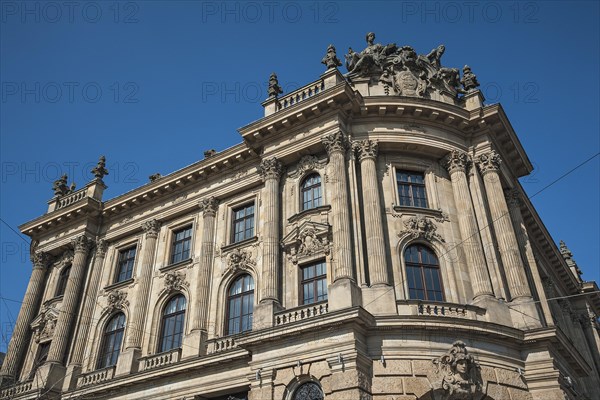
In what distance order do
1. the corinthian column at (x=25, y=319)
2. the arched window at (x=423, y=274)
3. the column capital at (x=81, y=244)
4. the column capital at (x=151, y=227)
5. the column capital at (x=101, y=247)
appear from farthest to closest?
1. the column capital at (x=101, y=247)
2. the column capital at (x=81, y=244)
3. the column capital at (x=151, y=227)
4. the corinthian column at (x=25, y=319)
5. the arched window at (x=423, y=274)

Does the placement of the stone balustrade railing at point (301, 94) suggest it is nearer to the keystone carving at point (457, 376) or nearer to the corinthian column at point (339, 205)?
the corinthian column at point (339, 205)

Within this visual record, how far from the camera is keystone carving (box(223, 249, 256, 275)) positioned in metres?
24.6

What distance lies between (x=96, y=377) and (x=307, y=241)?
39.2 feet

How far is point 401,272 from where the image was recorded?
70.2 feet

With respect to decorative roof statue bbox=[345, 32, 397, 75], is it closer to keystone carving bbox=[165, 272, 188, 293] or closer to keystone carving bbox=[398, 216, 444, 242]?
keystone carving bbox=[398, 216, 444, 242]

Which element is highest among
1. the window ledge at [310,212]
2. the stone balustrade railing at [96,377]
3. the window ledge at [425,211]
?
the window ledge at [310,212]

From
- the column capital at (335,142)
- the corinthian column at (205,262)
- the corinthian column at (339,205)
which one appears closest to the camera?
the corinthian column at (339,205)

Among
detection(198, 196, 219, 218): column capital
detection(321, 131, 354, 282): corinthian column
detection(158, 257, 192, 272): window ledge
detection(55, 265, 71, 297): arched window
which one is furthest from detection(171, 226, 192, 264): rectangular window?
detection(321, 131, 354, 282): corinthian column

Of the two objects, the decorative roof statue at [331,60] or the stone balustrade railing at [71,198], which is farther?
the stone balustrade railing at [71,198]

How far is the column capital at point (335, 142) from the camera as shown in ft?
76.3

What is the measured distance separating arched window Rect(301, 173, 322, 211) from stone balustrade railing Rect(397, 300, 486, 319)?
20.2ft

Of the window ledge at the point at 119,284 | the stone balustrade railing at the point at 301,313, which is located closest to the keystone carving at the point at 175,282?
the window ledge at the point at 119,284

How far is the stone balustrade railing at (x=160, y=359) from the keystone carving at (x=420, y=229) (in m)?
10.8

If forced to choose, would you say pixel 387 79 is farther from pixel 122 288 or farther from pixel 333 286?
pixel 122 288
